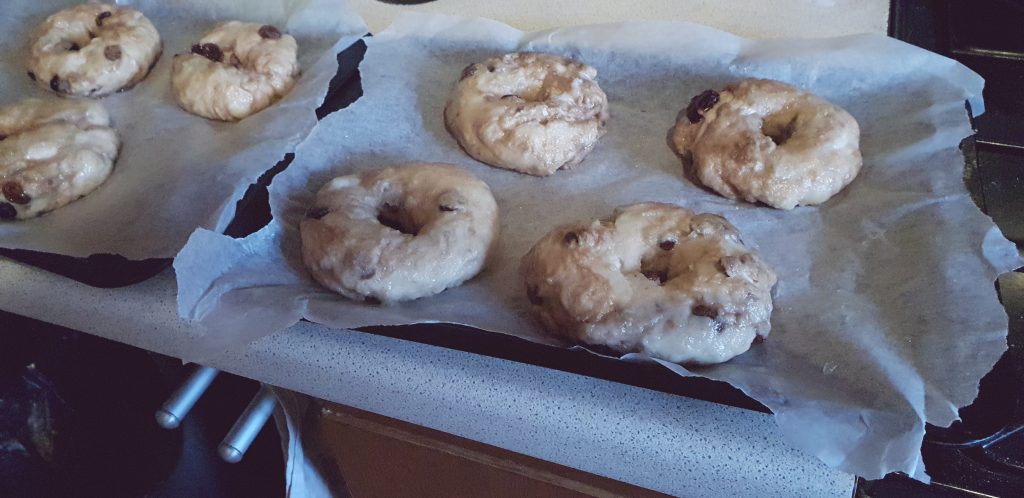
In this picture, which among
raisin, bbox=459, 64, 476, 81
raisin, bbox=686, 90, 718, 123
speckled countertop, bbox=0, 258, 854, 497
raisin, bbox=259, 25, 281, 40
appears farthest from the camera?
raisin, bbox=259, 25, 281, 40

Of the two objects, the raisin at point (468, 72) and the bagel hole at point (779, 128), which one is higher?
the raisin at point (468, 72)

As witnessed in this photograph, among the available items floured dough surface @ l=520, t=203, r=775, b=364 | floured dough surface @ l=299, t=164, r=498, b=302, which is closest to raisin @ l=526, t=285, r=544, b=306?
floured dough surface @ l=520, t=203, r=775, b=364

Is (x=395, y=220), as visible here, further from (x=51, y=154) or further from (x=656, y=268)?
(x=51, y=154)

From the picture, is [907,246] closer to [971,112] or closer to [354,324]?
[971,112]

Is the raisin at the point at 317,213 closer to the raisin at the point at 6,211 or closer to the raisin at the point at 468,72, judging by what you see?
the raisin at the point at 468,72

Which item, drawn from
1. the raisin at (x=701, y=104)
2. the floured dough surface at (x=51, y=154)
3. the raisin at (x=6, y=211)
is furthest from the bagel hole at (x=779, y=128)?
the raisin at (x=6, y=211)

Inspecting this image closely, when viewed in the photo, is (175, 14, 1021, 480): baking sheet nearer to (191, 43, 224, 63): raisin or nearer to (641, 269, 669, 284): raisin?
(641, 269, 669, 284): raisin
